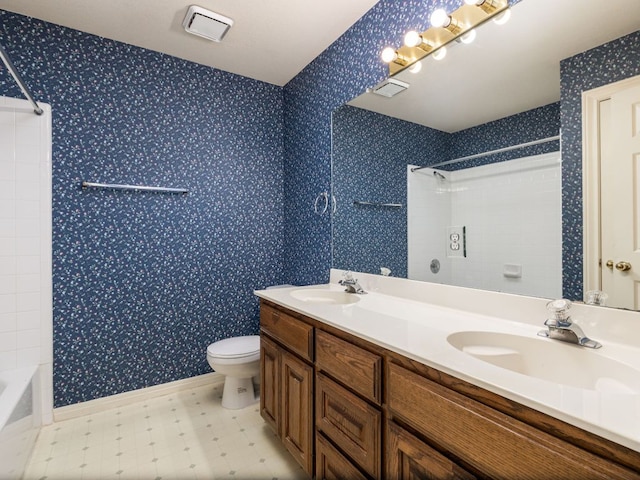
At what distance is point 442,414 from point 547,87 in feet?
3.80

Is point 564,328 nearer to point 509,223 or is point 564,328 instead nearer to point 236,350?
point 509,223

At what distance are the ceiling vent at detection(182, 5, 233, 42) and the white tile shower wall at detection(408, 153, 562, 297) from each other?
5.36 feet

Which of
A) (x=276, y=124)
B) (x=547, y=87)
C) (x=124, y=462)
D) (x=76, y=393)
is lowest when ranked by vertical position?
(x=124, y=462)

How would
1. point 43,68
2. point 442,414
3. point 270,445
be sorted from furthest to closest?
point 43,68, point 270,445, point 442,414

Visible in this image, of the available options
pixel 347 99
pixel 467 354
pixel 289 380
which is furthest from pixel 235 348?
pixel 347 99

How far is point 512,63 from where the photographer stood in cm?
130

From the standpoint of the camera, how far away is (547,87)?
119cm

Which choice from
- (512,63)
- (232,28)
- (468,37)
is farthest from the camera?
(232,28)

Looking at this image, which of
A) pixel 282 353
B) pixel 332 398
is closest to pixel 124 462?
pixel 282 353

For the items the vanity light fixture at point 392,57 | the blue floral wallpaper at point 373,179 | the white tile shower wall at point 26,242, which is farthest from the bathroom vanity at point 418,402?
the white tile shower wall at point 26,242

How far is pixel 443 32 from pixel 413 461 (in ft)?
5.57

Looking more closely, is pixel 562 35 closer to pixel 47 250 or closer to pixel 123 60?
pixel 123 60

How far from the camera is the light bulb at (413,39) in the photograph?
159 cm

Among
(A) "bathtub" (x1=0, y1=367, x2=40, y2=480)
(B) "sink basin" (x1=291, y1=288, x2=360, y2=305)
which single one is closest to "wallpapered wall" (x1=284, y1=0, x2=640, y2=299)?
(B) "sink basin" (x1=291, y1=288, x2=360, y2=305)
